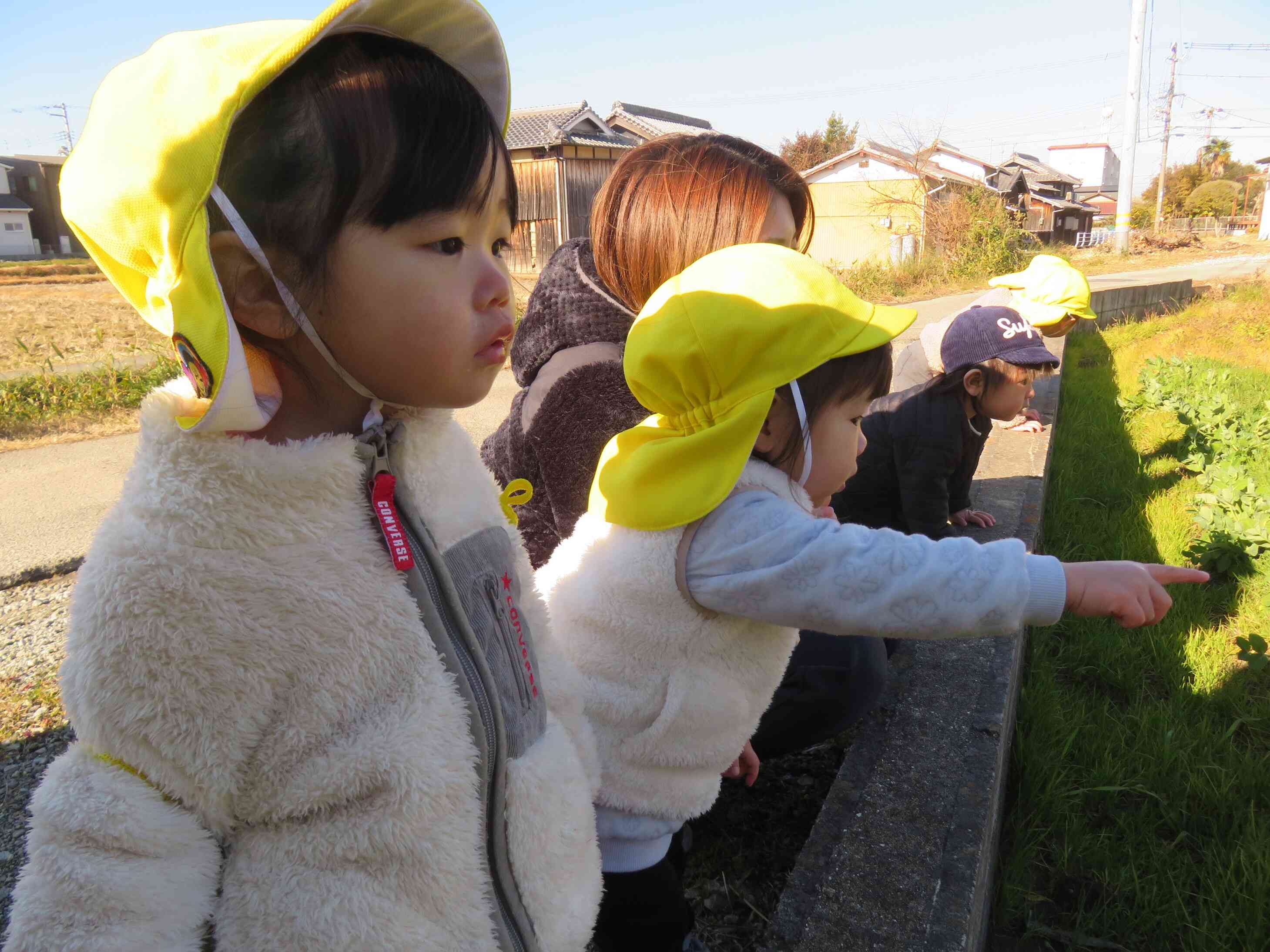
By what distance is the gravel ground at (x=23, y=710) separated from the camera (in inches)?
80.0

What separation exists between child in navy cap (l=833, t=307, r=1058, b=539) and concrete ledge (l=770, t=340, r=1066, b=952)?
634 mm

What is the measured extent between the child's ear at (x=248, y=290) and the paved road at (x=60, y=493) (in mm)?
2359

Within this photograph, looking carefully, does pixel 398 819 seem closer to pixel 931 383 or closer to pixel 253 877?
pixel 253 877

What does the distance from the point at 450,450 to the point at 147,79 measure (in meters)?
0.56

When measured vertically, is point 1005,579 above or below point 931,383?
above

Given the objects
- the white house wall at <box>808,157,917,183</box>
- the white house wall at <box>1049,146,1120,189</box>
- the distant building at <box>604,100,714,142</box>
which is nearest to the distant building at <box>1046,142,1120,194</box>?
the white house wall at <box>1049,146,1120,189</box>

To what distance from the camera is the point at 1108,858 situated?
82.5 inches

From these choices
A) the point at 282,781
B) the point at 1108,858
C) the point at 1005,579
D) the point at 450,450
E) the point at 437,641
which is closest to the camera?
the point at 282,781

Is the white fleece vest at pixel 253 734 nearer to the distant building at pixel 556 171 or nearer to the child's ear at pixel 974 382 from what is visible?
the child's ear at pixel 974 382

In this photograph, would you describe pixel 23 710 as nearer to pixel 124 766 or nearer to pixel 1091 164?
pixel 124 766

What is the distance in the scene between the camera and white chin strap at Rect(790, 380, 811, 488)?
1594 millimetres

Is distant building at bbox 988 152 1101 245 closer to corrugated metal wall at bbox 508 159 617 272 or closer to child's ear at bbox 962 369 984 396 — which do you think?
corrugated metal wall at bbox 508 159 617 272

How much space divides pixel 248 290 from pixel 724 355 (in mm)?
770

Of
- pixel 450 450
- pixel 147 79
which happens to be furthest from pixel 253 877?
pixel 147 79
